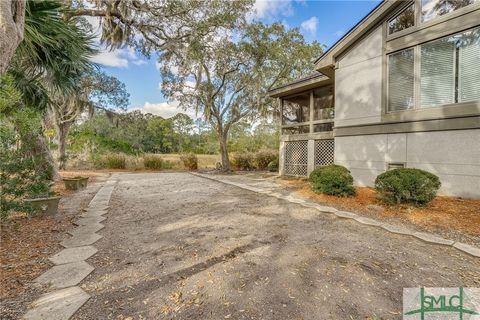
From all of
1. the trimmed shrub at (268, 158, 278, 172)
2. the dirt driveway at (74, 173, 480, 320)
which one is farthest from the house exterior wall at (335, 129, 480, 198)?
the trimmed shrub at (268, 158, 278, 172)

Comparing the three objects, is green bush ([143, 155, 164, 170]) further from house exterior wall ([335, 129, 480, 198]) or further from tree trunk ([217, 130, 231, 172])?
house exterior wall ([335, 129, 480, 198])

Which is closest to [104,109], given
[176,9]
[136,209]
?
Answer: [176,9]

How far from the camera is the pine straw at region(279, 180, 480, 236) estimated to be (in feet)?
13.0

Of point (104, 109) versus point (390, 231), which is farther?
point (104, 109)

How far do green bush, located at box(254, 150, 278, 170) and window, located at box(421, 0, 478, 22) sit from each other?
10.4 m

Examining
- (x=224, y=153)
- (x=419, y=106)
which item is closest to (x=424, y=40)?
(x=419, y=106)

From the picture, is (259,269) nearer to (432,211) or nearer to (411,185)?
(411,185)

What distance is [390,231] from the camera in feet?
12.3

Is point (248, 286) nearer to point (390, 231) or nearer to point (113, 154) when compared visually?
point (390, 231)

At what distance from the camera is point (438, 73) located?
18.6ft

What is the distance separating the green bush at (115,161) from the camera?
51.3ft

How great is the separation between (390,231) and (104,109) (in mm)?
18916

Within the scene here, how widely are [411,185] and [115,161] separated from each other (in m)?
16.6

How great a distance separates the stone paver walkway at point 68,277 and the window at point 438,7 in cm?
907
